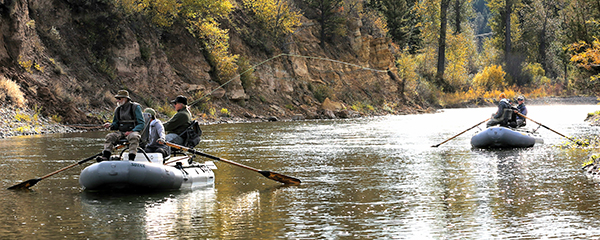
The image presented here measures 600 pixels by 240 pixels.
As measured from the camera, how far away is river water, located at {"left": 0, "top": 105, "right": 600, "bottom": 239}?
31.0 ft

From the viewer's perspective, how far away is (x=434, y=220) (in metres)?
10.1

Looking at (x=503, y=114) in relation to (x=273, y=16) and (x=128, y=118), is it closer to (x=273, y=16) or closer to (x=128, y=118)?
(x=128, y=118)

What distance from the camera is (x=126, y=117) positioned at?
13414mm

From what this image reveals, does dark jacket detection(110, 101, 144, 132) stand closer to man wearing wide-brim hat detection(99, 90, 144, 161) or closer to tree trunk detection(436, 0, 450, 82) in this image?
man wearing wide-brim hat detection(99, 90, 144, 161)

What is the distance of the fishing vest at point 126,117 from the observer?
13.4 metres

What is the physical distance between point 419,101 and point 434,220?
51.1 m

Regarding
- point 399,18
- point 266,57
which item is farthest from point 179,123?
point 399,18

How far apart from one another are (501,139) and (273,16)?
30.0 meters

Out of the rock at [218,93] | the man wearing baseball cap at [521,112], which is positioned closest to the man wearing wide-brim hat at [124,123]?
the man wearing baseball cap at [521,112]

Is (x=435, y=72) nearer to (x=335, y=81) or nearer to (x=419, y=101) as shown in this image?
(x=419, y=101)

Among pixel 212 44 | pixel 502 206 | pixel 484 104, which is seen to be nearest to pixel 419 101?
pixel 484 104

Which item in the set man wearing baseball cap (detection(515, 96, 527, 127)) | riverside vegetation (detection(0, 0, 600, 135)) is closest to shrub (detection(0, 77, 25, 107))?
riverside vegetation (detection(0, 0, 600, 135))

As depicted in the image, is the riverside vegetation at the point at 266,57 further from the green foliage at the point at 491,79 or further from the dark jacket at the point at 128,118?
the dark jacket at the point at 128,118

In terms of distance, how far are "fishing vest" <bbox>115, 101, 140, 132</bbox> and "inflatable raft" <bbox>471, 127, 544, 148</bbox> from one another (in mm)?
12311
